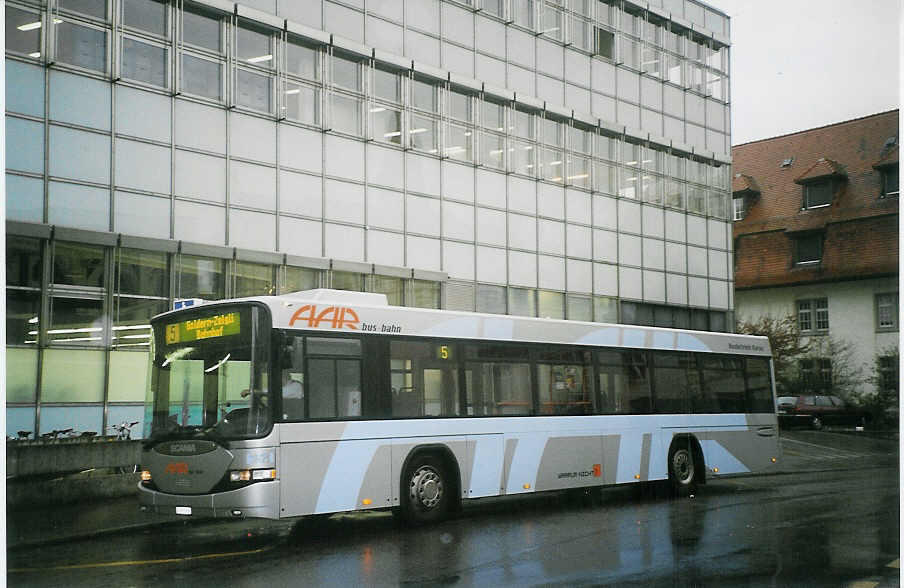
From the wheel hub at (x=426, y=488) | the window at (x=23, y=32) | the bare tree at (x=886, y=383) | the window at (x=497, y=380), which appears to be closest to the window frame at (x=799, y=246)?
the bare tree at (x=886, y=383)

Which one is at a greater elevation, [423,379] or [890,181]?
[890,181]

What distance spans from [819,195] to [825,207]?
0.24m

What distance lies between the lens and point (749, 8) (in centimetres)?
1335

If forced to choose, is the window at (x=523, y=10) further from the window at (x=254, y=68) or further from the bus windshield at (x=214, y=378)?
the bus windshield at (x=214, y=378)

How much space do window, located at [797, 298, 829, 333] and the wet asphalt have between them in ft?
5.67

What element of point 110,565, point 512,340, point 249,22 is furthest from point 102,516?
point 249,22

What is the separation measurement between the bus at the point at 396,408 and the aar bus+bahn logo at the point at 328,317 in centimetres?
2

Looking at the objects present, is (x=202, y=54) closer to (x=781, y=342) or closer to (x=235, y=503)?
(x=235, y=503)

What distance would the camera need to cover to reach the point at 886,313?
13234 mm

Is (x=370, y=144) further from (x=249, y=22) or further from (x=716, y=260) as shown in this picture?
(x=716, y=260)

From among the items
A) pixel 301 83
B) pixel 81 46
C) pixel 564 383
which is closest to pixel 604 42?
pixel 301 83

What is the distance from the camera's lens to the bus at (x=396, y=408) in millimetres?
10016

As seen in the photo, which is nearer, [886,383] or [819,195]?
[886,383]

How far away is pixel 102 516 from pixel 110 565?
2761mm
